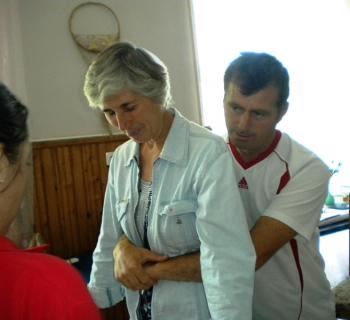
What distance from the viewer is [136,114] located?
1029mm

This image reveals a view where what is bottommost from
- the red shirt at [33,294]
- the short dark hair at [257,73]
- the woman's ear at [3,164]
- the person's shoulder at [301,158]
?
the red shirt at [33,294]

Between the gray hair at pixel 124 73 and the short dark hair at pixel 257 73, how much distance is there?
0.24 metres

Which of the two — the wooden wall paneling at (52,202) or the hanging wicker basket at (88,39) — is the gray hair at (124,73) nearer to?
the wooden wall paneling at (52,202)

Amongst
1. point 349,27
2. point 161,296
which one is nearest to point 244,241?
point 161,296

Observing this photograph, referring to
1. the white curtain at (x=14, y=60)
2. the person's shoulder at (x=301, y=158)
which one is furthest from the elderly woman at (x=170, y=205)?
the white curtain at (x=14, y=60)

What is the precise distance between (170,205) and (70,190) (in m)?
1.93

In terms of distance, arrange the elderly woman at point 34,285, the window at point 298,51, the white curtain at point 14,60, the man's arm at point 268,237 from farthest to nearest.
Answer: the window at point 298,51, the white curtain at point 14,60, the man's arm at point 268,237, the elderly woman at point 34,285

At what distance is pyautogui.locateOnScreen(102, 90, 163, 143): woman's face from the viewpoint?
101 cm

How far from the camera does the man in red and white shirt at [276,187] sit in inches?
41.8

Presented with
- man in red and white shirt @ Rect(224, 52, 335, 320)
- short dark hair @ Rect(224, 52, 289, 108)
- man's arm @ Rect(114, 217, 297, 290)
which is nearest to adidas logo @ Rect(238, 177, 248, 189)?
man in red and white shirt @ Rect(224, 52, 335, 320)

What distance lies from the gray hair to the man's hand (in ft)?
1.33

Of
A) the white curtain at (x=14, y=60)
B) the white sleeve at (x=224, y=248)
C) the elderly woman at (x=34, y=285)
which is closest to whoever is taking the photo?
the elderly woman at (x=34, y=285)

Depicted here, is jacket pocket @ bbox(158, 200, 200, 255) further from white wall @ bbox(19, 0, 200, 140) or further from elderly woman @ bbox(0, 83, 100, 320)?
white wall @ bbox(19, 0, 200, 140)

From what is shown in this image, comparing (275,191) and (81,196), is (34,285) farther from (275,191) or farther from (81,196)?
(81,196)
